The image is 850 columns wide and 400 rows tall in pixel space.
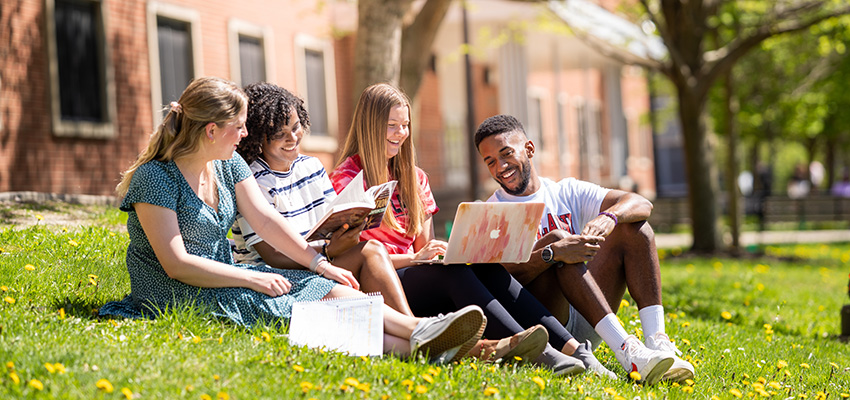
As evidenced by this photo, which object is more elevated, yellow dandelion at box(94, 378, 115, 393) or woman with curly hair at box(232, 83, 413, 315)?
woman with curly hair at box(232, 83, 413, 315)

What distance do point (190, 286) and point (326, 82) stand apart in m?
12.6

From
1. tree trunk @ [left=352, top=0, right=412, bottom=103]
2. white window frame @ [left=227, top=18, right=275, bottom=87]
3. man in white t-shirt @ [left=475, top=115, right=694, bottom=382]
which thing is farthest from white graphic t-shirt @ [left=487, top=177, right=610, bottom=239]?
white window frame @ [left=227, top=18, right=275, bottom=87]

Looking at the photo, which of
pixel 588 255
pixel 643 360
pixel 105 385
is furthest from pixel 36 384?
pixel 643 360

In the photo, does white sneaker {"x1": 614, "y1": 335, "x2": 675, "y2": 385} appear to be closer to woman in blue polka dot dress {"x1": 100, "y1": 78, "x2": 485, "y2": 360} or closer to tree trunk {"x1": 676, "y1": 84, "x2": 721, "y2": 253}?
woman in blue polka dot dress {"x1": 100, "y1": 78, "x2": 485, "y2": 360}

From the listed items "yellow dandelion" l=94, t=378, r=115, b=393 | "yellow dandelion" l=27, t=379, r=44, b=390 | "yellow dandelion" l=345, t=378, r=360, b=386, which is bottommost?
"yellow dandelion" l=345, t=378, r=360, b=386

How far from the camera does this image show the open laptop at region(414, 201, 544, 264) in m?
4.22

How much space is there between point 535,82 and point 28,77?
16.8 meters

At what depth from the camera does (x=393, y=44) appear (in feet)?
28.0

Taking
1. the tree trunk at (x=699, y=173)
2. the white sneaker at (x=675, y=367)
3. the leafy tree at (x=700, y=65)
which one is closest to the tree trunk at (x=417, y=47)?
the leafy tree at (x=700, y=65)

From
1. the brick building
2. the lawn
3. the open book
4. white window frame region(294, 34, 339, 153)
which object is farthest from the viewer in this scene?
white window frame region(294, 34, 339, 153)

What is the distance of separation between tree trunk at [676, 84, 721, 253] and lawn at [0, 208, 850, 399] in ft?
26.2

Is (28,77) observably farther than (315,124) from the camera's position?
No

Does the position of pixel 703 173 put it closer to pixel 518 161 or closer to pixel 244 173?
pixel 518 161

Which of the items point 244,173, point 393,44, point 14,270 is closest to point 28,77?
point 393,44
